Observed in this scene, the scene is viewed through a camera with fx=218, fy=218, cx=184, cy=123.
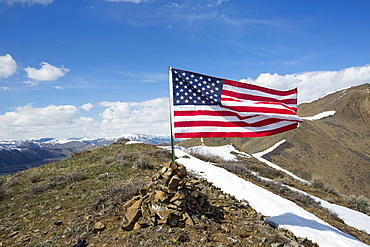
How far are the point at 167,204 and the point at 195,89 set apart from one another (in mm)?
3591

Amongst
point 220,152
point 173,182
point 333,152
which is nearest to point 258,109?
point 173,182

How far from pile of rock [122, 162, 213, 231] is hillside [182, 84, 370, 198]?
24.8 metres

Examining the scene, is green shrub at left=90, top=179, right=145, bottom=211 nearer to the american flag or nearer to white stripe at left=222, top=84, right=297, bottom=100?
the american flag

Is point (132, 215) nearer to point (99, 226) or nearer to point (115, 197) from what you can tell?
point (99, 226)

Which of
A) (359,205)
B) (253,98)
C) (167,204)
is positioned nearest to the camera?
(167,204)

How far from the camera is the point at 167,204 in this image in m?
5.56

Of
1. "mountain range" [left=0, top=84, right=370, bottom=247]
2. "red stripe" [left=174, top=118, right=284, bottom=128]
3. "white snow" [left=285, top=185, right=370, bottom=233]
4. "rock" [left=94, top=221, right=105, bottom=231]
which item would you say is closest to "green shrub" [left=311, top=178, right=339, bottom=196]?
"mountain range" [left=0, top=84, right=370, bottom=247]

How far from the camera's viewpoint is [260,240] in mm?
5125

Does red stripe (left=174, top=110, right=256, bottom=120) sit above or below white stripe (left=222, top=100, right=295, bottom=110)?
below

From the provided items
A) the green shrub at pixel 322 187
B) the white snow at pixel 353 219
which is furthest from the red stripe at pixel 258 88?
the green shrub at pixel 322 187

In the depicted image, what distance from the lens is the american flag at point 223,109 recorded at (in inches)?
272

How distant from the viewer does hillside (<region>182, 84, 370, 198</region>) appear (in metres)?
39.7

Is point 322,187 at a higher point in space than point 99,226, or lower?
lower

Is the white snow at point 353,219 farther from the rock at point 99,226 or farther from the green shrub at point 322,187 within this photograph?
the rock at point 99,226
